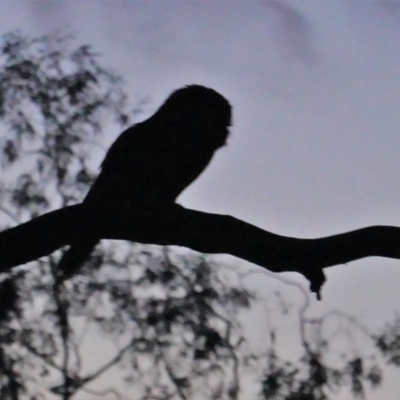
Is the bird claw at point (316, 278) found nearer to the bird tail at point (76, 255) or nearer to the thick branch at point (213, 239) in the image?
the thick branch at point (213, 239)

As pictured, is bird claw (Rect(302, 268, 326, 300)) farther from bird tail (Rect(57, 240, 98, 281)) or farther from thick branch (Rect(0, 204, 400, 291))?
bird tail (Rect(57, 240, 98, 281))

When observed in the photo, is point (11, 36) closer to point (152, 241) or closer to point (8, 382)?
point (8, 382)

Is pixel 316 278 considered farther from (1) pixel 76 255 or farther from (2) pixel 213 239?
(1) pixel 76 255

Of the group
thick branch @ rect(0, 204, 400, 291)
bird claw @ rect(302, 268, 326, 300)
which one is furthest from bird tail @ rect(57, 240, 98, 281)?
bird claw @ rect(302, 268, 326, 300)

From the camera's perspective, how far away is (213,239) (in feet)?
5.65

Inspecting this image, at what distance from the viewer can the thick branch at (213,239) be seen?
1640 mm

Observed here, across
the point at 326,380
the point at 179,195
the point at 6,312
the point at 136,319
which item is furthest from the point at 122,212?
the point at 136,319

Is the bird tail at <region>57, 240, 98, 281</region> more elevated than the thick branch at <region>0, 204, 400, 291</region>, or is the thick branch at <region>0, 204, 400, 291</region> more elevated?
the bird tail at <region>57, 240, 98, 281</region>

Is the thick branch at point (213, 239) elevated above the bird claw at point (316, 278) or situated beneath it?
elevated above

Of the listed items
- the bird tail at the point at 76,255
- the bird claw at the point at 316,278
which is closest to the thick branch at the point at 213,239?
the bird claw at the point at 316,278

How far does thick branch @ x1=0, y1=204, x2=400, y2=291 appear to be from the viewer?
5.38ft

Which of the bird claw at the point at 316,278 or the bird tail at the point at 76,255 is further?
the bird tail at the point at 76,255

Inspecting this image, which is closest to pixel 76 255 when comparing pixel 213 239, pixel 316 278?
pixel 213 239

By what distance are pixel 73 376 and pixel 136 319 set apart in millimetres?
408
